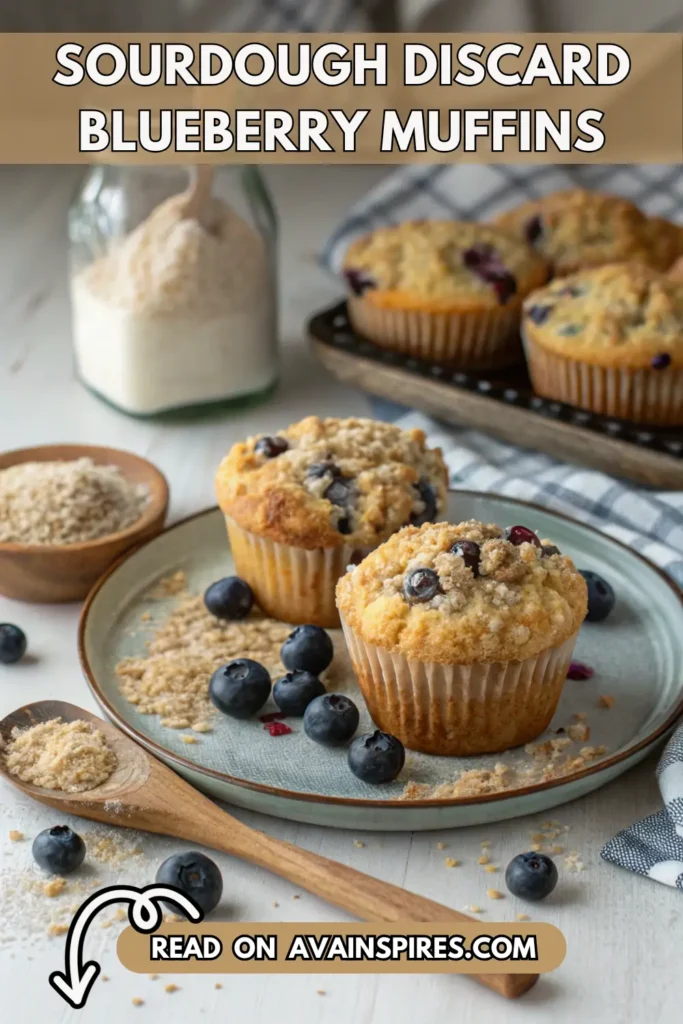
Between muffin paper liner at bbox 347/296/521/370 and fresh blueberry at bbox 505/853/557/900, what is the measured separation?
7.20 ft

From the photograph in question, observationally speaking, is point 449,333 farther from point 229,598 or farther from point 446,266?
point 229,598

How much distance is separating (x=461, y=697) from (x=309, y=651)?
40cm

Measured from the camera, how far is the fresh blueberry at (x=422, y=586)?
8.35 ft

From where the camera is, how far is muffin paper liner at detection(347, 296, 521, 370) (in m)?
4.19

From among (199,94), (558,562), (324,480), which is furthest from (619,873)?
(199,94)

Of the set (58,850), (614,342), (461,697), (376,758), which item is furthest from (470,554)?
(614,342)

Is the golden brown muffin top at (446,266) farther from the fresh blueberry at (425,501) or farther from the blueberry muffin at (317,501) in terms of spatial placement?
the fresh blueberry at (425,501)

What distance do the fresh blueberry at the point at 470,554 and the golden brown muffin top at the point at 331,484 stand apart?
395 millimetres

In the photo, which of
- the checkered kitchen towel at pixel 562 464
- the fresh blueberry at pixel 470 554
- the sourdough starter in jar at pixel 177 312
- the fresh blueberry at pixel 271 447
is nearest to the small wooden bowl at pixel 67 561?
the fresh blueberry at pixel 271 447

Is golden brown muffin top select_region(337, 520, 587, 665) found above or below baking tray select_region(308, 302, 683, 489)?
above

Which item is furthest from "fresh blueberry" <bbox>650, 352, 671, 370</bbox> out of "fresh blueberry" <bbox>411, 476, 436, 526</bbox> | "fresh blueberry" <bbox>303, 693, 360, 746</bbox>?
"fresh blueberry" <bbox>303, 693, 360, 746</bbox>

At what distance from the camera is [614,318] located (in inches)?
154

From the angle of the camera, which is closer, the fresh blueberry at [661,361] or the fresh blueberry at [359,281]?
the fresh blueberry at [661,361]

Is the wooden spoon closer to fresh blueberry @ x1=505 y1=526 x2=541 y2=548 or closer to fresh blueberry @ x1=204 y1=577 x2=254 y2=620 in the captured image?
fresh blueberry @ x1=204 y1=577 x2=254 y2=620
